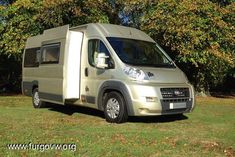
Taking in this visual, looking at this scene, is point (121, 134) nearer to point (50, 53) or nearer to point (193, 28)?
point (50, 53)

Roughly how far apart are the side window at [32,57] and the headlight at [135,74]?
189 inches

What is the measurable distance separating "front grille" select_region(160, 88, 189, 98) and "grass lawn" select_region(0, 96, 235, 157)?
74cm

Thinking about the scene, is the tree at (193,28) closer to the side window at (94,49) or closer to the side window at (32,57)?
the side window at (32,57)

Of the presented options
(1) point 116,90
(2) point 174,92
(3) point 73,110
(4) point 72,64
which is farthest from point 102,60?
(3) point 73,110

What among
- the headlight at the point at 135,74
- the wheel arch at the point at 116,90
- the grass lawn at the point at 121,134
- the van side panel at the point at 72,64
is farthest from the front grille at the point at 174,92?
the van side panel at the point at 72,64

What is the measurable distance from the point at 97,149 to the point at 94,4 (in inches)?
533

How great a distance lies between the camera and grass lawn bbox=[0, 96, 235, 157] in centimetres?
722

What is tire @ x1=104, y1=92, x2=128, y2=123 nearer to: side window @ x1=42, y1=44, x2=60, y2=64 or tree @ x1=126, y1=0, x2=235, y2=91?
side window @ x1=42, y1=44, x2=60, y2=64

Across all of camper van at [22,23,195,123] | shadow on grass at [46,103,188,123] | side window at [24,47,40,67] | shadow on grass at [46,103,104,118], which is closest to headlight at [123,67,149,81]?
camper van at [22,23,195,123]

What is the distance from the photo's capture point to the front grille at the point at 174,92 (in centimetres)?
1026

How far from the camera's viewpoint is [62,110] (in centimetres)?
1368

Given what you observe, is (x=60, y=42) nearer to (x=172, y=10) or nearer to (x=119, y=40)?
(x=119, y=40)

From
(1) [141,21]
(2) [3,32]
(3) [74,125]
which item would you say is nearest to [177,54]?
(1) [141,21]

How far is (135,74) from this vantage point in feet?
33.3
